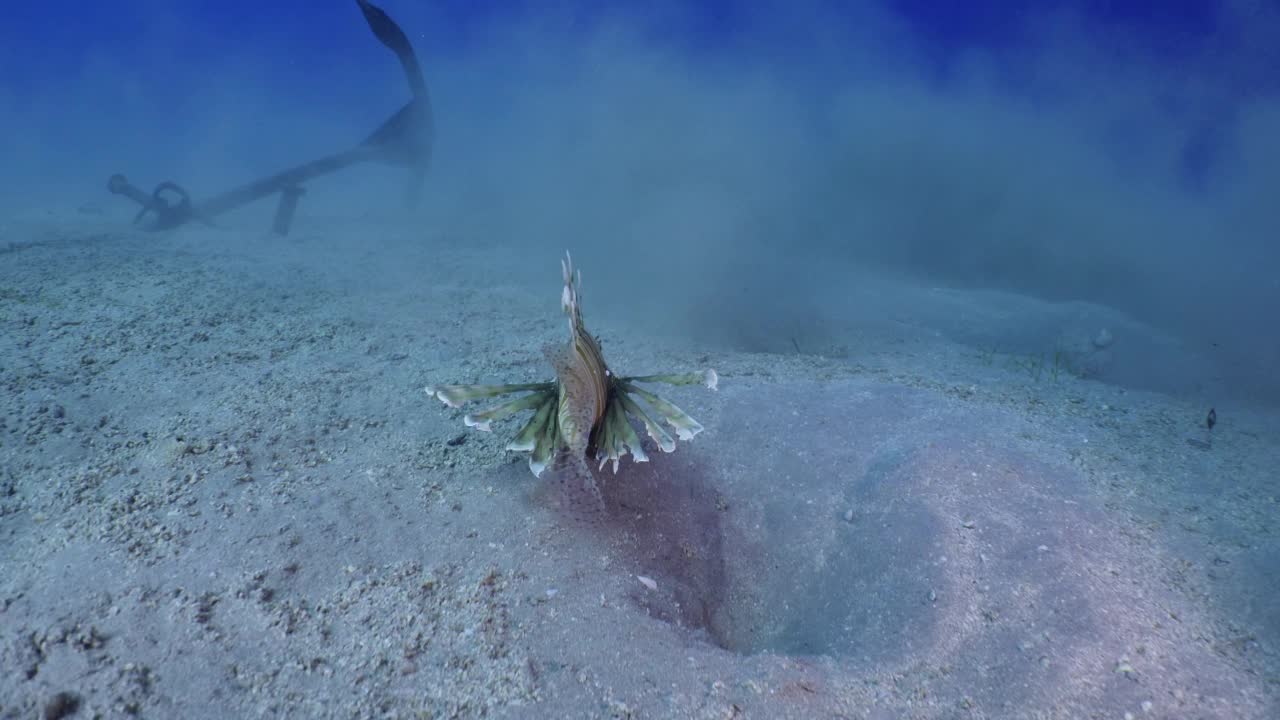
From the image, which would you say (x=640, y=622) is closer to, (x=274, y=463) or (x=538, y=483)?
(x=538, y=483)

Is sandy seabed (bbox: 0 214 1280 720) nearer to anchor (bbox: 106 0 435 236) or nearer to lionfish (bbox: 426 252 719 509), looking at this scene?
lionfish (bbox: 426 252 719 509)

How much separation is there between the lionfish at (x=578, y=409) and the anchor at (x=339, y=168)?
11175 mm

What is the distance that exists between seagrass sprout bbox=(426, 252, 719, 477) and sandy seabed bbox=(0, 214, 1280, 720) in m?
0.38

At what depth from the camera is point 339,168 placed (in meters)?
13.6

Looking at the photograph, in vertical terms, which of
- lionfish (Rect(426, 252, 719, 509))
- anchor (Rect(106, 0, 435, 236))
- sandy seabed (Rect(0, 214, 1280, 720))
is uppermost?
anchor (Rect(106, 0, 435, 236))

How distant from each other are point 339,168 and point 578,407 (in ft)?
47.5

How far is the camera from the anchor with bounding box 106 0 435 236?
10.7 metres

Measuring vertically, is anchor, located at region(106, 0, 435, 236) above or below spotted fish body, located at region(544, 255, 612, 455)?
above

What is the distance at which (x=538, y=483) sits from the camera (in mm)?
2627

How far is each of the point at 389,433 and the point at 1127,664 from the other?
3.38 meters

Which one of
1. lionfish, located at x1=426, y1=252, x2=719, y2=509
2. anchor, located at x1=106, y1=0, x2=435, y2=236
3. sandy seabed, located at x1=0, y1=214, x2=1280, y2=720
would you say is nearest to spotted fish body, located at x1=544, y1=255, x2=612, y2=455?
lionfish, located at x1=426, y1=252, x2=719, y2=509

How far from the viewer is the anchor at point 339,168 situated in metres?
10.7

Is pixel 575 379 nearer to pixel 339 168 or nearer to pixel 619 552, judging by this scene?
pixel 619 552

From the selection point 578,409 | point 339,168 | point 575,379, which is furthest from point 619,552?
point 339,168
